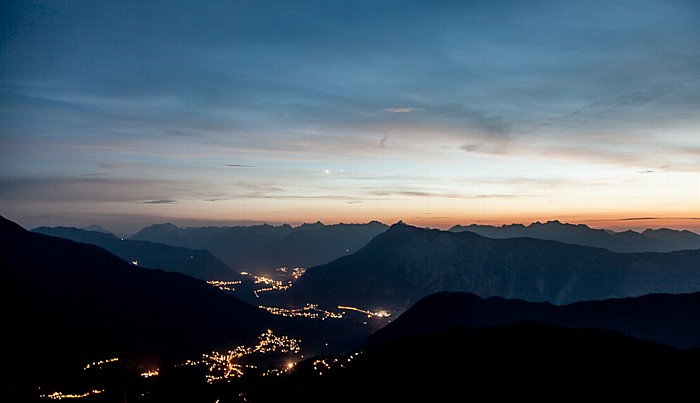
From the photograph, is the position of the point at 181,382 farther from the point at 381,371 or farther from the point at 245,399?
the point at 381,371

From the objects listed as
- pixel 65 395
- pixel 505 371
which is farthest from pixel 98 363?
pixel 505 371

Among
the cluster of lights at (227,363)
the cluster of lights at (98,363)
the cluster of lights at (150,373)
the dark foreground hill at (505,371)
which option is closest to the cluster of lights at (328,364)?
the dark foreground hill at (505,371)

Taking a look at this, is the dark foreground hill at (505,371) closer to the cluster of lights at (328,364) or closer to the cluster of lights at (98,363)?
the cluster of lights at (328,364)

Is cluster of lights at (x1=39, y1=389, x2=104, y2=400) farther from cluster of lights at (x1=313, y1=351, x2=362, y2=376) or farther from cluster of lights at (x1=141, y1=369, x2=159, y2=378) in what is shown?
cluster of lights at (x1=313, y1=351, x2=362, y2=376)

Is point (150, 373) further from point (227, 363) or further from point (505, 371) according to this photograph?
point (505, 371)

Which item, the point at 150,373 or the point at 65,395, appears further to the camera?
the point at 150,373

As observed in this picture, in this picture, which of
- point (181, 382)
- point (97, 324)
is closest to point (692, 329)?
point (181, 382)

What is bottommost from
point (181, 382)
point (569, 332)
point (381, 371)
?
point (181, 382)

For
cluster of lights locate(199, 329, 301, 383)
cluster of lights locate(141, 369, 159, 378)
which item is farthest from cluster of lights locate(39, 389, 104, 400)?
cluster of lights locate(199, 329, 301, 383)
